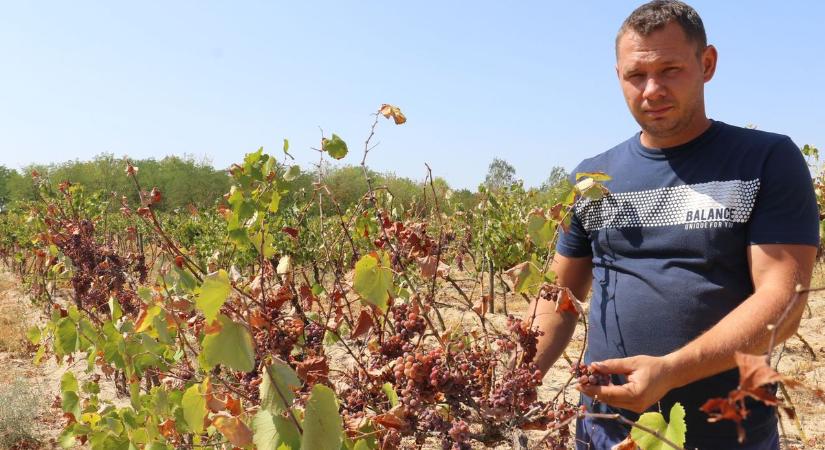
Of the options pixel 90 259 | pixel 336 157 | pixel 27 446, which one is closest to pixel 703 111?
pixel 336 157

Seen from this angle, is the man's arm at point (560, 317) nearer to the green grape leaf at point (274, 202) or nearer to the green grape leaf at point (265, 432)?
the green grape leaf at point (274, 202)

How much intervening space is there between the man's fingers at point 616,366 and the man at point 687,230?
0.63 ft

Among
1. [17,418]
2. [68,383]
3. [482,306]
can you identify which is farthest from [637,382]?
[17,418]

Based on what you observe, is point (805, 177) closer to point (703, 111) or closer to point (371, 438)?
point (703, 111)

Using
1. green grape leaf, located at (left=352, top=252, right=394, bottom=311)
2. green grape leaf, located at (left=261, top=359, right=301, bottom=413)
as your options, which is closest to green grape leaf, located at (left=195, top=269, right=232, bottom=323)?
green grape leaf, located at (left=261, top=359, right=301, bottom=413)

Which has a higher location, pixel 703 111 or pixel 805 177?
pixel 703 111

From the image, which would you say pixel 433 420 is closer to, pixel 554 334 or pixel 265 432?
pixel 265 432

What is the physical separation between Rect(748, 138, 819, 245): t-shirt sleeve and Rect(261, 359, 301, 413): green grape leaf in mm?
1097

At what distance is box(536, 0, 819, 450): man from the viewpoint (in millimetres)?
1520

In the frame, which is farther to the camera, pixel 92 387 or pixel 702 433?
pixel 92 387

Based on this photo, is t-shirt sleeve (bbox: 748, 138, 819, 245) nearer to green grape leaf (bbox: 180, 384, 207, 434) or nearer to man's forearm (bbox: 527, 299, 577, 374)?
man's forearm (bbox: 527, 299, 577, 374)

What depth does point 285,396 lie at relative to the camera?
3.63 feet

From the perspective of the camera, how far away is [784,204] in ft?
5.01

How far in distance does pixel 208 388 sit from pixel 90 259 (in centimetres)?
339
